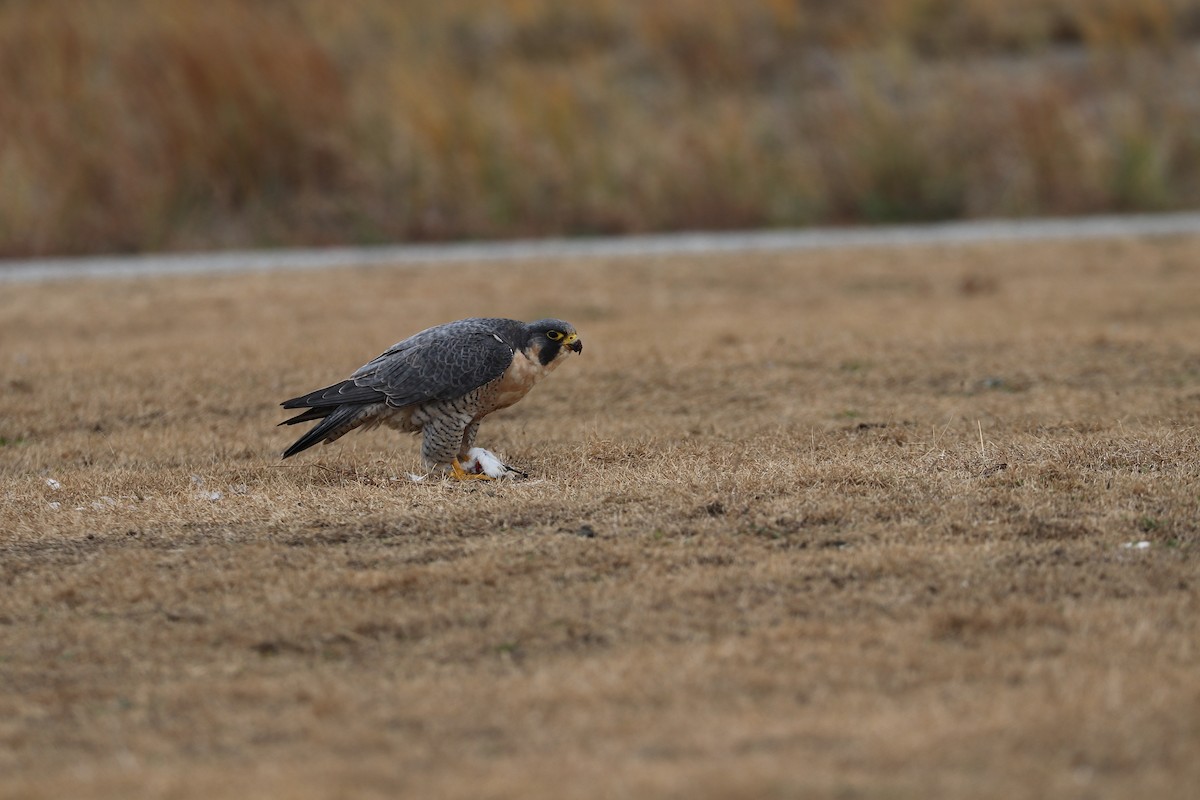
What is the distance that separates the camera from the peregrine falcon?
19.1ft

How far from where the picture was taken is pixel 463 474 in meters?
5.95

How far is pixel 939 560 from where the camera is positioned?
15.5 feet

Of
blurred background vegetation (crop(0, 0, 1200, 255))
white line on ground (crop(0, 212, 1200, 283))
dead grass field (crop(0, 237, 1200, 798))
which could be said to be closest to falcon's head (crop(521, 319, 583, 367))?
dead grass field (crop(0, 237, 1200, 798))

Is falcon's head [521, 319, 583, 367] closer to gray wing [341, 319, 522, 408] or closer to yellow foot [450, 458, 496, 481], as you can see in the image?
gray wing [341, 319, 522, 408]

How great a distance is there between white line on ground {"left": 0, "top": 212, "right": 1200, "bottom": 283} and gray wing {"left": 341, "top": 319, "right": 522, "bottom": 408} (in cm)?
678

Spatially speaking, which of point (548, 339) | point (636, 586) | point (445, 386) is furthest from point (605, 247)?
point (636, 586)

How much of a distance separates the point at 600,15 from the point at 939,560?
15081 millimetres

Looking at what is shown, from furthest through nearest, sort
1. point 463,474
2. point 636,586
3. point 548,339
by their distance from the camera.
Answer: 1. point 548,339
2. point 463,474
3. point 636,586

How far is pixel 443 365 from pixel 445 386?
9 cm

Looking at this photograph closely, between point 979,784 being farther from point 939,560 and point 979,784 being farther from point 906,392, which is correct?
point 906,392

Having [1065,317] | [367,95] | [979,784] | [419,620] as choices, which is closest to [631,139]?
[367,95]

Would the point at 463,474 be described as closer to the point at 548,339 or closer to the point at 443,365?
the point at 443,365

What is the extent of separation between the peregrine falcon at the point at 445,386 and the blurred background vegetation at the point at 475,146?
843cm

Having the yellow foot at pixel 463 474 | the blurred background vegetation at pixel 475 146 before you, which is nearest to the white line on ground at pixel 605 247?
the blurred background vegetation at pixel 475 146
